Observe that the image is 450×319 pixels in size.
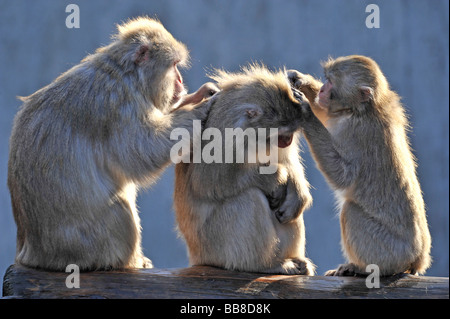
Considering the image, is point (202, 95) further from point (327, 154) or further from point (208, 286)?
point (208, 286)

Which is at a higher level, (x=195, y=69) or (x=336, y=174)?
(x=195, y=69)

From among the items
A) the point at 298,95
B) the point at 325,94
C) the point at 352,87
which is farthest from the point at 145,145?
the point at 352,87

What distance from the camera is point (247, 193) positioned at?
5.47m

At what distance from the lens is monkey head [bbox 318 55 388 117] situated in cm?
554

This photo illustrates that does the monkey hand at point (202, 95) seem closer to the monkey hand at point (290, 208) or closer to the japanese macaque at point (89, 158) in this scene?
the japanese macaque at point (89, 158)

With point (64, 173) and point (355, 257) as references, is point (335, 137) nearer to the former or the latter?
point (355, 257)

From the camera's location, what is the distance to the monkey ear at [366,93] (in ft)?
18.0

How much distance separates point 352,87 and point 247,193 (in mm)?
1214

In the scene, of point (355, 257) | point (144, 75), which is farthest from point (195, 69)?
point (355, 257)

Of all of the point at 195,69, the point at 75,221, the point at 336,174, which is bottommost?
the point at 75,221

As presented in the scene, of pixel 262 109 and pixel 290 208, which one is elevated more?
pixel 262 109

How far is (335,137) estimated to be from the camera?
18.2 ft

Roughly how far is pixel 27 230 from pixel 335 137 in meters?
2.59
